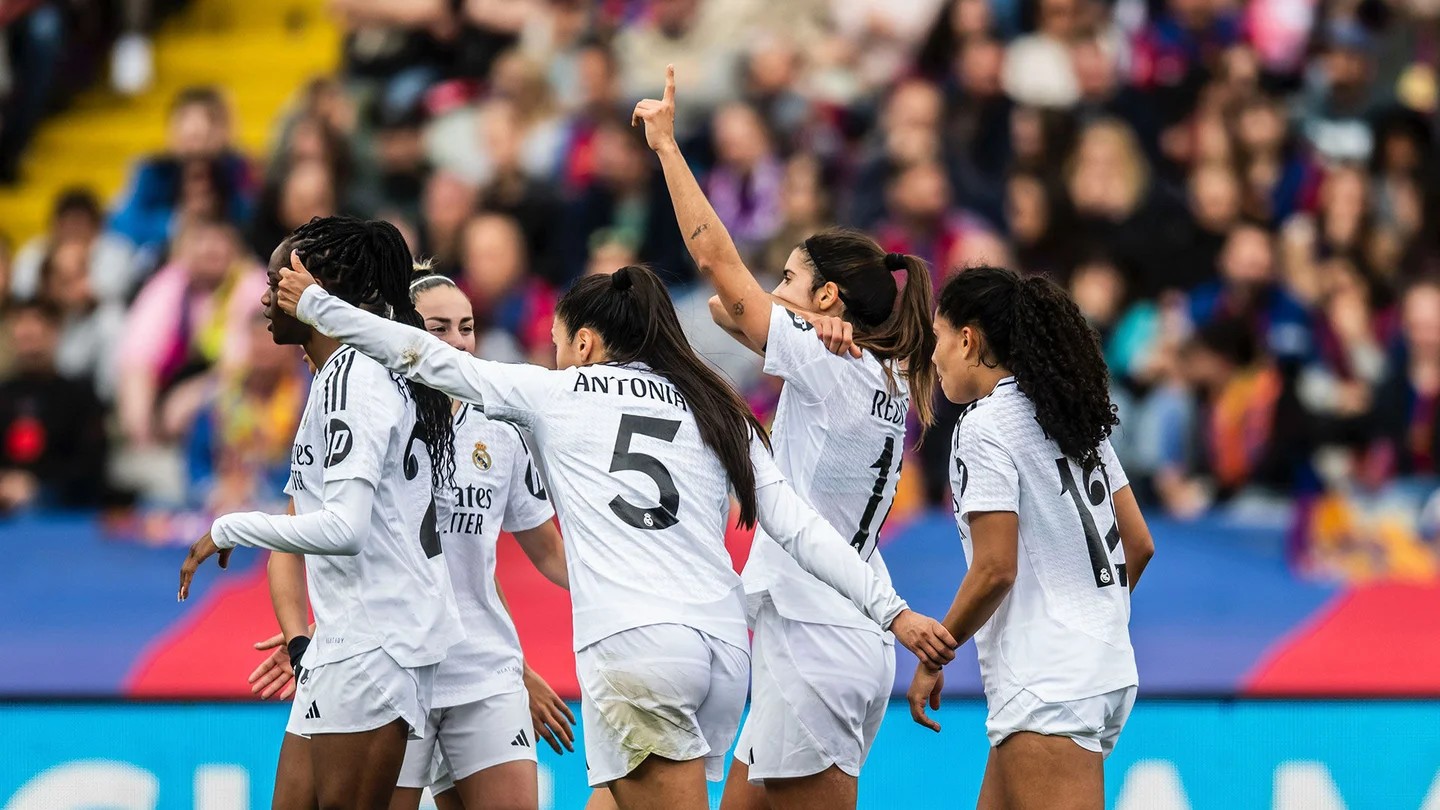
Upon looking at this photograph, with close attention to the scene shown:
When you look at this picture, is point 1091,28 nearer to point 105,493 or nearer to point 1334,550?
point 1334,550

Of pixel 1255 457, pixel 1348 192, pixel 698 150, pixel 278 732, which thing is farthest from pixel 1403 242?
pixel 278 732

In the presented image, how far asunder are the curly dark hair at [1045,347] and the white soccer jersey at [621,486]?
0.68 metres

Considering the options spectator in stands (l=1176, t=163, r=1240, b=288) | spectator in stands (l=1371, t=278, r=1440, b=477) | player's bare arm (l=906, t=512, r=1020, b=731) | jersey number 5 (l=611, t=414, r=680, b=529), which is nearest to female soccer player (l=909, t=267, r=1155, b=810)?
player's bare arm (l=906, t=512, r=1020, b=731)

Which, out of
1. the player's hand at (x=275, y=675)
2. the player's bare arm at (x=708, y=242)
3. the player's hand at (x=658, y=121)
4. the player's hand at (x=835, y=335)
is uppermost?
the player's hand at (x=658, y=121)

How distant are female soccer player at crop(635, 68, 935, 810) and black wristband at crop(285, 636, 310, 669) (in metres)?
1.24

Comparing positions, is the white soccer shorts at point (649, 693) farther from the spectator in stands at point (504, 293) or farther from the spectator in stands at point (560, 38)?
the spectator in stands at point (560, 38)

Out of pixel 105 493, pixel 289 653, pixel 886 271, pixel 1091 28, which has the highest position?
pixel 1091 28

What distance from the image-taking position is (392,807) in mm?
5129

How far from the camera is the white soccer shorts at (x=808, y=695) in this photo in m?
5.00

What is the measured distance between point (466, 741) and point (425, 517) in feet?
2.71

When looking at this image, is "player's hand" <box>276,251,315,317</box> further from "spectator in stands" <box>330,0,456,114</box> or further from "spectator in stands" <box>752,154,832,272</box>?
"spectator in stands" <box>330,0,456,114</box>

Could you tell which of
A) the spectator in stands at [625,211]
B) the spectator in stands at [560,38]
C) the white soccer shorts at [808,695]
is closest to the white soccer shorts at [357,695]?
the white soccer shorts at [808,695]

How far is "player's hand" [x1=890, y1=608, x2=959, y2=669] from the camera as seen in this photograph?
4.36 m

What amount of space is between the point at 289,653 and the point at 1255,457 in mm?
6340
